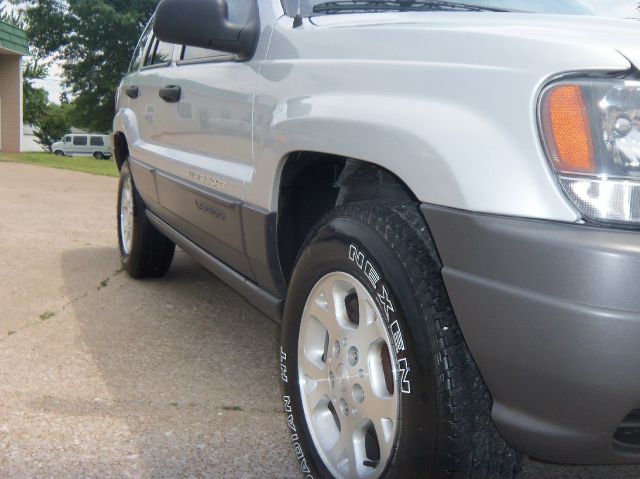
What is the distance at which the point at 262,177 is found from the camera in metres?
2.84

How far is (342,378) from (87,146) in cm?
→ 4723

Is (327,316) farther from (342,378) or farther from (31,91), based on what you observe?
(31,91)

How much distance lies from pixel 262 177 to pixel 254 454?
99cm

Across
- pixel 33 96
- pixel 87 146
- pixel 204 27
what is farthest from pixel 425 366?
pixel 33 96

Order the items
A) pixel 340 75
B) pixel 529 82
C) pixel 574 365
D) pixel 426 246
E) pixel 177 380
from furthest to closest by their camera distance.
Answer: pixel 177 380 → pixel 340 75 → pixel 426 246 → pixel 529 82 → pixel 574 365

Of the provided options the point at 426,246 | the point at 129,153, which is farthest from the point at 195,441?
the point at 129,153

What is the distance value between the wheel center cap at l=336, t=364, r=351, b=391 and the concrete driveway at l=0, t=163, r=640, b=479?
533 mm

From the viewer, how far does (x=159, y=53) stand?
478 cm

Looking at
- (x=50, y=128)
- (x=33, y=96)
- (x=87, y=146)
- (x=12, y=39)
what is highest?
(x=12, y=39)

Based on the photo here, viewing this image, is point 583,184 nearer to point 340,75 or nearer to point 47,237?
point 340,75

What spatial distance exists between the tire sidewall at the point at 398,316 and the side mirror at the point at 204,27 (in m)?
0.99

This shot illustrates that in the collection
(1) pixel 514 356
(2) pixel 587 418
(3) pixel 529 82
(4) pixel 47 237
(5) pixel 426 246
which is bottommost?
(4) pixel 47 237

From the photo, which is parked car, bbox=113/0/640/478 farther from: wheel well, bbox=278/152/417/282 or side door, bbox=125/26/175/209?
side door, bbox=125/26/175/209

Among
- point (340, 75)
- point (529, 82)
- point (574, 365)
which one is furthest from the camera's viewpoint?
point (340, 75)
